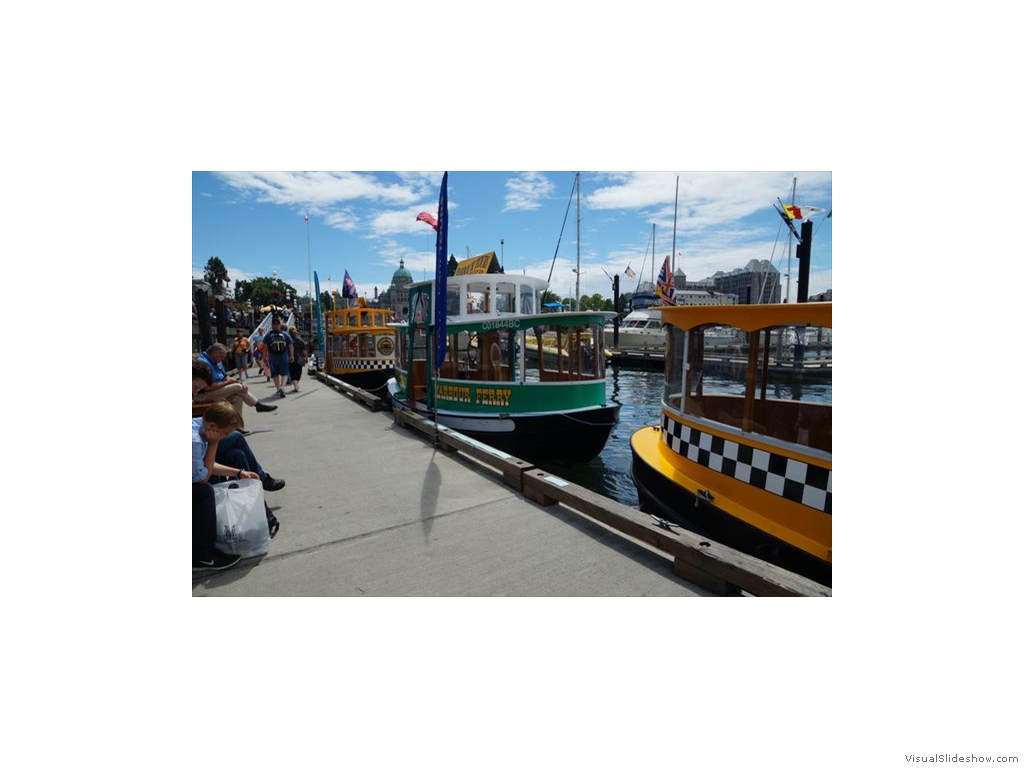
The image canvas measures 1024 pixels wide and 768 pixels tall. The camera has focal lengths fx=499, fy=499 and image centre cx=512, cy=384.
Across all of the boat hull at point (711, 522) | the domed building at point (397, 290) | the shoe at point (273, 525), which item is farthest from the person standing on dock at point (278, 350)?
the domed building at point (397, 290)

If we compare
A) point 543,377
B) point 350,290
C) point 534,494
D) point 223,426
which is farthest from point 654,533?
point 350,290

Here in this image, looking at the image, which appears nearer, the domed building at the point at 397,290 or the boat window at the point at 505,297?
the boat window at the point at 505,297

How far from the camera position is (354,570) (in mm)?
3326

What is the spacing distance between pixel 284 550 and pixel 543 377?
5809mm

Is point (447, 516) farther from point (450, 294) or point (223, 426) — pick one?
point (450, 294)

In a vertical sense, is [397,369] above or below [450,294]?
below

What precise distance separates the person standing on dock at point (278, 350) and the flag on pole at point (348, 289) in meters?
13.2

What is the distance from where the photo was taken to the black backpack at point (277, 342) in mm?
12141

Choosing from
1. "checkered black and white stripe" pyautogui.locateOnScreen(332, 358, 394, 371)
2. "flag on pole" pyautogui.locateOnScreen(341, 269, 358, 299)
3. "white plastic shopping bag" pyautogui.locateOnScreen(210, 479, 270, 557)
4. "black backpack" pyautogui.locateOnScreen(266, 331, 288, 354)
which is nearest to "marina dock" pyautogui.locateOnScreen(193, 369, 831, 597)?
"white plastic shopping bag" pyautogui.locateOnScreen(210, 479, 270, 557)

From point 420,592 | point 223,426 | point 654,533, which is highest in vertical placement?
point 223,426

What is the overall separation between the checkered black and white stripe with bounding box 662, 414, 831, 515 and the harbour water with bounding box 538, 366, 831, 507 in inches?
20.3

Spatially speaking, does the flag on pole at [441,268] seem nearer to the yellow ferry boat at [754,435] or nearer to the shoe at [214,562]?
the yellow ferry boat at [754,435]

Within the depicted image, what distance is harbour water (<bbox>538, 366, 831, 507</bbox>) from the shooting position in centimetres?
453

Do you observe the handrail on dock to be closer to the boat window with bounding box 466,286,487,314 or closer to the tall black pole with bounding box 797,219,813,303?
the boat window with bounding box 466,286,487,314
